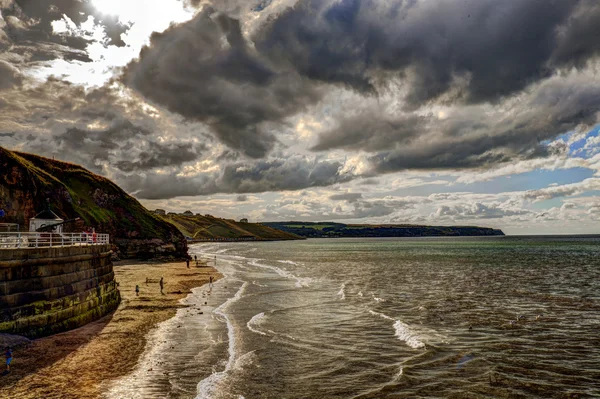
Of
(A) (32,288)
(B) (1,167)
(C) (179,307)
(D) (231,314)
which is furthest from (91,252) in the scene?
(B) (1,167)

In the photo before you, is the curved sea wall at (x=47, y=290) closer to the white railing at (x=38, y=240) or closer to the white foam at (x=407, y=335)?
the white railing at (x=38, y=240)

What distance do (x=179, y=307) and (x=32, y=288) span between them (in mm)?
14341

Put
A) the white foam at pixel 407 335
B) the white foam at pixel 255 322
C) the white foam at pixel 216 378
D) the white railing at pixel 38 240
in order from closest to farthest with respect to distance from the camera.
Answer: the white foam at pixel 216 378
the white railing at pixel 38 240
the white foam at pixel 407 335
the white foam at pixel 255 322

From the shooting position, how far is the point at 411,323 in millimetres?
27875

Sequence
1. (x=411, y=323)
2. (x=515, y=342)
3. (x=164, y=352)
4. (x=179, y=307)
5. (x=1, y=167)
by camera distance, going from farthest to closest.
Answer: (x=1, y=167) < (x=179, y=307) < (x=411, y=323) < (x=515, y=342) < (x=164, y=352)

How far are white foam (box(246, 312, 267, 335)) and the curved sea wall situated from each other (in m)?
11.1

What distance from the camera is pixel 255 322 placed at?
2880 cm

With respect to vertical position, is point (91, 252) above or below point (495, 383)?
above

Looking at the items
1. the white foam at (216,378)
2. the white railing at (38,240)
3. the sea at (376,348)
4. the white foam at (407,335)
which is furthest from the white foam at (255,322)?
the white railing at (38,240)

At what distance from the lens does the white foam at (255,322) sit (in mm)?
26312

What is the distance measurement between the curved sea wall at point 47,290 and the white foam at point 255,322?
437 inches

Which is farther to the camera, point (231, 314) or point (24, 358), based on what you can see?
point (231, 314)

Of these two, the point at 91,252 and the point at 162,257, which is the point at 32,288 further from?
the point at 162,257

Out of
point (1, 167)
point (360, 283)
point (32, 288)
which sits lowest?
point (360, 283)
